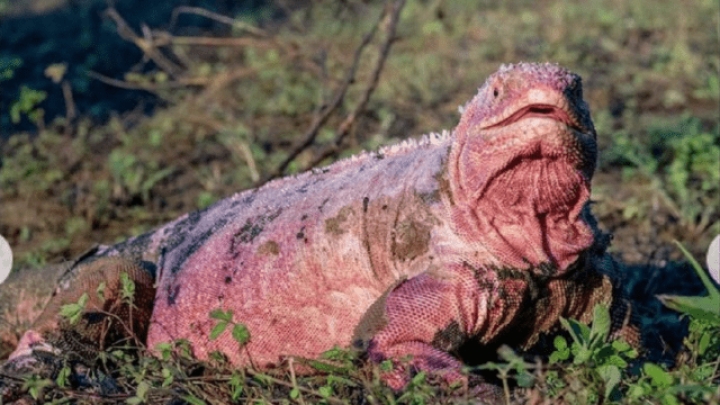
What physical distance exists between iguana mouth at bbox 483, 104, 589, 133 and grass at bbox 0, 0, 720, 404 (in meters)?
0.59

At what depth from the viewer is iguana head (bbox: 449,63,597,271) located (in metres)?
3.51

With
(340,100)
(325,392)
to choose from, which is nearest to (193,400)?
(325,392)

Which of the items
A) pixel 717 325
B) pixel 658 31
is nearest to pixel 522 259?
pixel 717 325

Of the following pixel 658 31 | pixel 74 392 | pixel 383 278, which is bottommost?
pixel 74 392

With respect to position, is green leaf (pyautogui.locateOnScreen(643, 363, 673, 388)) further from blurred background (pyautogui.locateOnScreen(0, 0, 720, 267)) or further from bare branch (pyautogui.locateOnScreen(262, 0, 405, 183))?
bare branch (pyautogui.locateOnScreen(262, 0, 405, 183))

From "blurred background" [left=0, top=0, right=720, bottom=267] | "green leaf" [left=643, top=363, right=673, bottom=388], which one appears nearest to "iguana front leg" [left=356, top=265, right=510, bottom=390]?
"green leaf" [left=643, top=363, right=673, bottom=388]

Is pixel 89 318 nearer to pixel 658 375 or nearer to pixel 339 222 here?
pixel 339 222

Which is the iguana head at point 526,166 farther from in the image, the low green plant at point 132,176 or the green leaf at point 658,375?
the low green plant at point 132,176

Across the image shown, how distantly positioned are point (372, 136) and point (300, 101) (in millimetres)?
1077

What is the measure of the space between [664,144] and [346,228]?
12.6 feet

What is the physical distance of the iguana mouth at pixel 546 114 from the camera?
Result: 11.5ft

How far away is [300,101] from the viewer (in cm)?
934

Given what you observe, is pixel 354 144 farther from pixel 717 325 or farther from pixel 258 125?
pixel 717 325

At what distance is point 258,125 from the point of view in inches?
356
